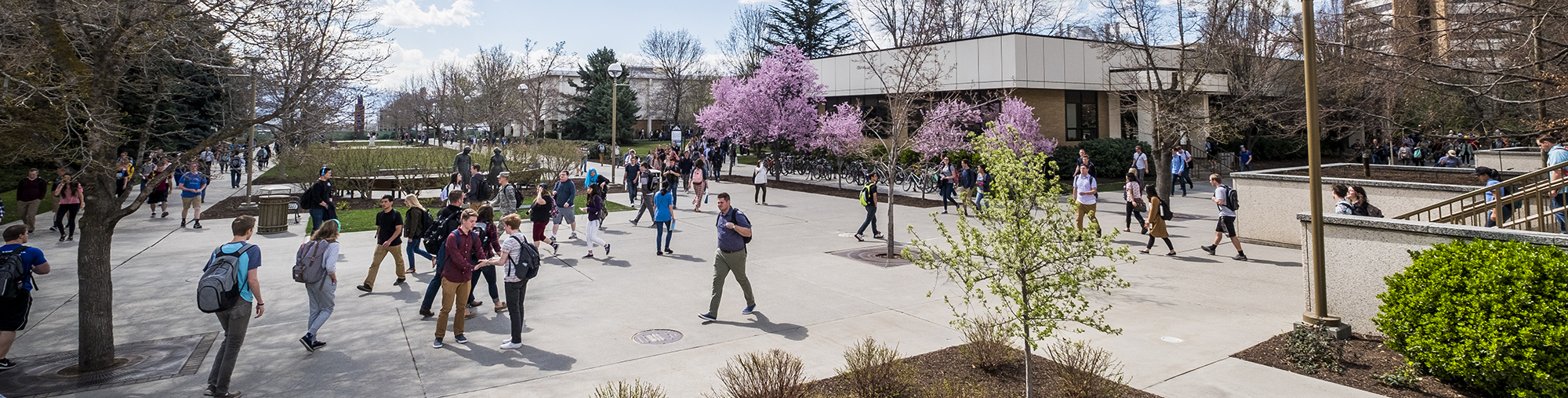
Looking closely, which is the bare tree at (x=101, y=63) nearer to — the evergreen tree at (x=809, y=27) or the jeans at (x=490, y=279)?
the jeans at (x=490, y=279)

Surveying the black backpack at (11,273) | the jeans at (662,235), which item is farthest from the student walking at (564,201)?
the black backpack at (11,273)

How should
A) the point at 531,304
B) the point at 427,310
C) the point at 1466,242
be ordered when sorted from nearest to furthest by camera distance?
the point at 1466,242
the point at 427,310
the point at 531,304

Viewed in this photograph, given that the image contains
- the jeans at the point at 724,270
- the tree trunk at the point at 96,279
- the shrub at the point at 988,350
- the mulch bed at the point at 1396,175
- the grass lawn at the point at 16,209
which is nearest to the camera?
the shrub at the point at 988,350

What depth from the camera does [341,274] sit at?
37.8 feet

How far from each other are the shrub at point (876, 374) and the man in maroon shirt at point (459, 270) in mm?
3859

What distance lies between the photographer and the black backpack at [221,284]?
627 centimetres

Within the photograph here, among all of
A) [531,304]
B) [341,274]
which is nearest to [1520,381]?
[531,304]

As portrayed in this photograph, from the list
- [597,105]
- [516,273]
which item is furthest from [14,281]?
[597,105]

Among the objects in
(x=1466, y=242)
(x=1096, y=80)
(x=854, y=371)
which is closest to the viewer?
(x=854, y=371)

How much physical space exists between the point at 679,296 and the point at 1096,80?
2611 cm

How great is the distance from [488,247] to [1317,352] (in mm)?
7802

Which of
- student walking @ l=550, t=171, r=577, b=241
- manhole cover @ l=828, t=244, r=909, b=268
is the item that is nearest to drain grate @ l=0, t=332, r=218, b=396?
student walking @ l=550, t=171, r=577, b=241

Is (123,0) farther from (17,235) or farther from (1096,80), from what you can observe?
(1096,80)

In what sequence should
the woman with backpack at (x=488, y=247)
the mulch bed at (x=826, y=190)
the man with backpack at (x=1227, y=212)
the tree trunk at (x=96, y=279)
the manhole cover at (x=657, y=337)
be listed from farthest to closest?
the mulch bed at (x=826, y=190) → the man with backpack at (x=1227, y=212) → the woman with backpack at (x=488, y=247) → the manhole cover at (x=657, y=337) → the tree trunk at (x=96, y=279)
